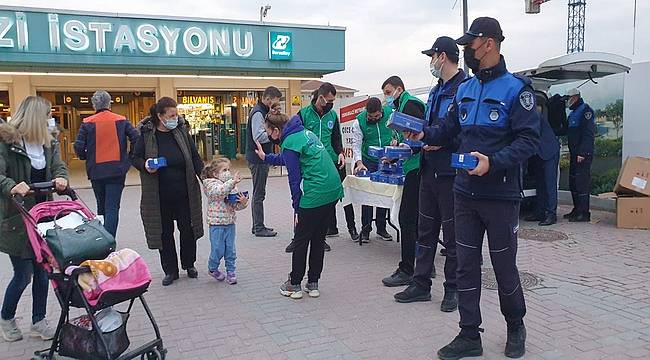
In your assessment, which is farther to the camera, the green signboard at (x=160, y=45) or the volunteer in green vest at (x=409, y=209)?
the green signboard at (x=160, y=45)

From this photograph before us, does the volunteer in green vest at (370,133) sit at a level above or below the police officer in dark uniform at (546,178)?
above

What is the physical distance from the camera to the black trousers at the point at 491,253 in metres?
3.51

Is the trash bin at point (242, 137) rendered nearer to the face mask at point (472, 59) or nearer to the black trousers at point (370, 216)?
the black trousers at point (370, 216)

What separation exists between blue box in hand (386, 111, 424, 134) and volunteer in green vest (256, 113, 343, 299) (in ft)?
2.86

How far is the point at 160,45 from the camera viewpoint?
14.3 meters

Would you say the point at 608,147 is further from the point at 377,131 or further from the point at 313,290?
the point at 313,290

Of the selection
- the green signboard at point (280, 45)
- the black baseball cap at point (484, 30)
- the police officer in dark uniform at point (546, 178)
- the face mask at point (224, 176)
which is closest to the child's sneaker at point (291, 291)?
the face mask at point (224, 176)

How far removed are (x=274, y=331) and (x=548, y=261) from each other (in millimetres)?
3469

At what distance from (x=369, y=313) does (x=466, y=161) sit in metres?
1.79

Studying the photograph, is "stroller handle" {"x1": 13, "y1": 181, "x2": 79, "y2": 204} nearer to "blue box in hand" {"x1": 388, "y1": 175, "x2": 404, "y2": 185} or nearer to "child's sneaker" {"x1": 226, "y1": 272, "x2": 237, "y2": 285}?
"child's sneaker" {"x1": 226, "y1": 272, "x2": 237, "y2": 285}

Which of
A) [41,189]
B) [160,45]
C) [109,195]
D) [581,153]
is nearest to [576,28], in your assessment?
[160,45]

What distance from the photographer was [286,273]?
228 inches

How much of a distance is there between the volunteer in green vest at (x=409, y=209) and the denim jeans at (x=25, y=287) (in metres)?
2.97

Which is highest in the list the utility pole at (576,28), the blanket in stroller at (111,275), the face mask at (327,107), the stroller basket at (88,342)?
the utility pole at (576,28)
